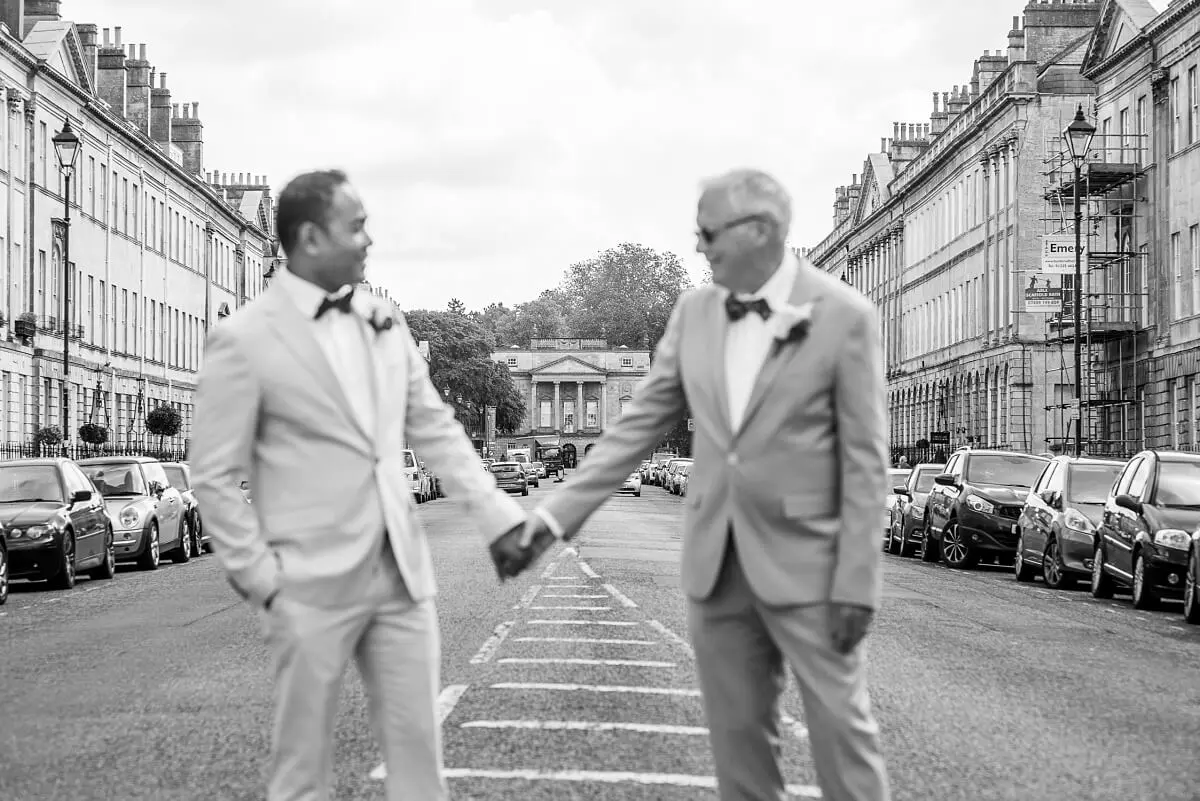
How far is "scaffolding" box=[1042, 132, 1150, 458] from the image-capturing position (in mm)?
50844

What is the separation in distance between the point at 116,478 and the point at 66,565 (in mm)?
5800

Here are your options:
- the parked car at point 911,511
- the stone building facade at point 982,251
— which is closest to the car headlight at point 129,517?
the parked car at point 911,511

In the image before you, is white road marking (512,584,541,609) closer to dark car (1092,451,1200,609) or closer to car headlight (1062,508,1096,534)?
dark car (1092,451,1200,609)

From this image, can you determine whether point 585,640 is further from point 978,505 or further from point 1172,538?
point 978,505

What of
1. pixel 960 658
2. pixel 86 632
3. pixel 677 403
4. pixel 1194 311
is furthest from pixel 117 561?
pixel 1194 311

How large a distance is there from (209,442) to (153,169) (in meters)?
72.3

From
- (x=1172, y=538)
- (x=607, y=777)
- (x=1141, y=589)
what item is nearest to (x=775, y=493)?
(x=607, y=777)

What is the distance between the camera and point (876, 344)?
189 inches

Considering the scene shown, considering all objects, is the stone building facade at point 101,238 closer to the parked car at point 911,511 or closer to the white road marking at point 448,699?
the parked car at point 911,511

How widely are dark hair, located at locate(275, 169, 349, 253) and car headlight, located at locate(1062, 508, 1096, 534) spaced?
18.5 meters

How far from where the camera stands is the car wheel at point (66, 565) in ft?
67.8

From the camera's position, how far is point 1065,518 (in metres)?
22.5

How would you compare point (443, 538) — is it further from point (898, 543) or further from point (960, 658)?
point (960, 658)

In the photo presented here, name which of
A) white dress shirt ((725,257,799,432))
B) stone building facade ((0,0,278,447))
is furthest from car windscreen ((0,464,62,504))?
stone building facade ((0,0,278,447))
